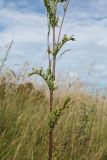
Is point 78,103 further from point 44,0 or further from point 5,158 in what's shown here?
point 44,0

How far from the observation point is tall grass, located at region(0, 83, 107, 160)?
5.27m

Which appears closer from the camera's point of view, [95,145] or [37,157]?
[37,157]

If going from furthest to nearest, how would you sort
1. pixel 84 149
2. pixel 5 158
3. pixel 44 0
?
pixel 84 149
pixel 5 158
pixel 44 0

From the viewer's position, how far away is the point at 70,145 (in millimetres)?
5809

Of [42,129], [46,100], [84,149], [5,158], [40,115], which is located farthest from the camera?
[46,100]

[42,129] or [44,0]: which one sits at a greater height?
[44,0]

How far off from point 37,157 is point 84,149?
0.75 meters

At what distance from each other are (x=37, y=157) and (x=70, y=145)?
691 millimetres

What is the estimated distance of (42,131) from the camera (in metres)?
6.21

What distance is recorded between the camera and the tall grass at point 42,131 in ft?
17.3

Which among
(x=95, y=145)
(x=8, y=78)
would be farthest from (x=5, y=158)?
(x=8, y=78)

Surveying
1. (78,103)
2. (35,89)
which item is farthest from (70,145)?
(35,89)

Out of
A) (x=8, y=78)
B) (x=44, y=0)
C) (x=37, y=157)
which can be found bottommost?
(x=37, y=157)

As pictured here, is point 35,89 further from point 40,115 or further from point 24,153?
point 24,153
